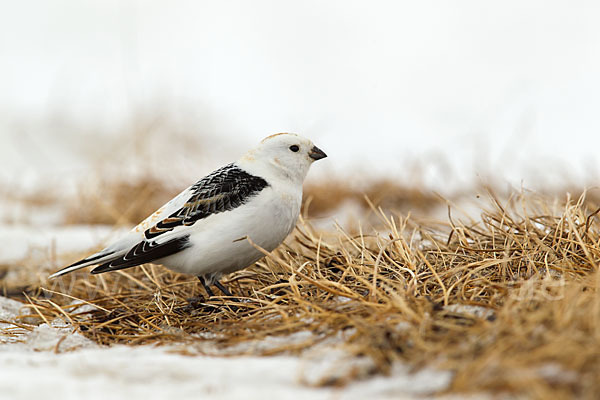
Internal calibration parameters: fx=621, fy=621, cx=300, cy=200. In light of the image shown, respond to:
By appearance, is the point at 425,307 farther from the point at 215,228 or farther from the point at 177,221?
the point at 177,221

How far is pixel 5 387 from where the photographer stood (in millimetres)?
1496

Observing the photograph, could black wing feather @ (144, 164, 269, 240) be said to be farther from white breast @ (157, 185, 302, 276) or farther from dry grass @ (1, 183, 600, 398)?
dry grass @ (1, 183, 600, 398)

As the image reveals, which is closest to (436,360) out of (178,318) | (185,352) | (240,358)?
(240,358)

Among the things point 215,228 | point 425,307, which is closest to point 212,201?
point 215,228

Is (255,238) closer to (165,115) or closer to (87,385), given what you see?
(87,385)

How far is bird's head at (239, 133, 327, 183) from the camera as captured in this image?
8.91ft

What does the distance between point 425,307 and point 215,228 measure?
37.7 inches

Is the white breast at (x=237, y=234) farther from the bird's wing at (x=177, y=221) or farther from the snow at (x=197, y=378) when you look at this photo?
the snow at (x=197, y=378)

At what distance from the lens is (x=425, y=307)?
6.10 feet

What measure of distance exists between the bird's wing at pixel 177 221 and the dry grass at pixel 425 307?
23cm

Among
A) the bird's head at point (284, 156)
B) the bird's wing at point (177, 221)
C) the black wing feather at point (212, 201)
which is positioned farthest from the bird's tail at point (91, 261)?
the bird's head at point (284, 156)

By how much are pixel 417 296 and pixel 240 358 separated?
70 cm

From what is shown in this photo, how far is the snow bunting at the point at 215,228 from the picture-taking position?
2443 millimetres

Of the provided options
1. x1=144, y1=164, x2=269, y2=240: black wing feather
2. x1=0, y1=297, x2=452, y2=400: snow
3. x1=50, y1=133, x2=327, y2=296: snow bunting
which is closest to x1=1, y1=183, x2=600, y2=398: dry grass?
x1=0, y1=297, x2=452, y2=400: snow
